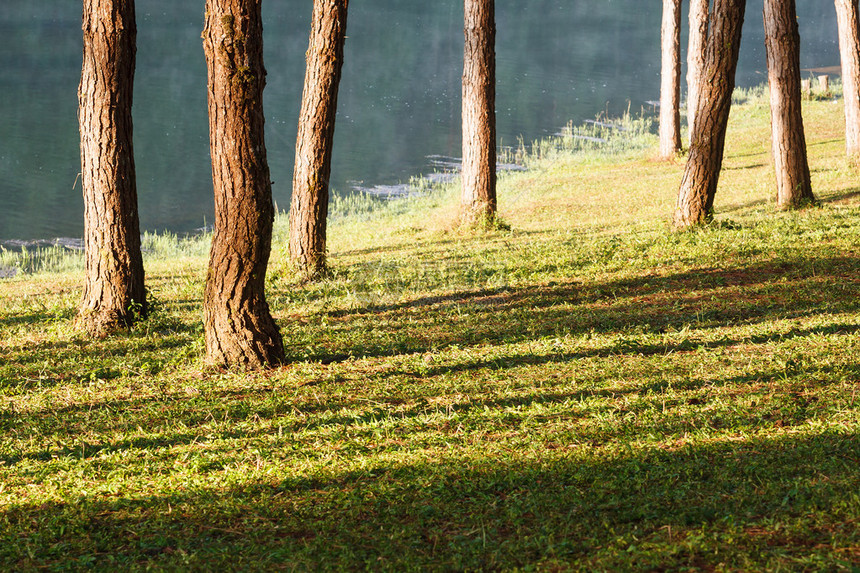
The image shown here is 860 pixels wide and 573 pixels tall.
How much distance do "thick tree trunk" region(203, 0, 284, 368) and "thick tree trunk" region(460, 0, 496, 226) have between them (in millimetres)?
8147

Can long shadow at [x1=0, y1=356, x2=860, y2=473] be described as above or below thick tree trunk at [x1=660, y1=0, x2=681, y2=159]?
below

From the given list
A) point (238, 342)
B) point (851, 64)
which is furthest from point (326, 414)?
point (851, 64)

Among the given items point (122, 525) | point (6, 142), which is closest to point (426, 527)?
point (122, 525)

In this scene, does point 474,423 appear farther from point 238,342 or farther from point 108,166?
point 108,166

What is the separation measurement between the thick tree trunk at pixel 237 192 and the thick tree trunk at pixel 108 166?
2222 mm

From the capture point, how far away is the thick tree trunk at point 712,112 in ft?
40.1

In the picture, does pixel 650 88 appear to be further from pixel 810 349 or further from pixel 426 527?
pixel 426 527

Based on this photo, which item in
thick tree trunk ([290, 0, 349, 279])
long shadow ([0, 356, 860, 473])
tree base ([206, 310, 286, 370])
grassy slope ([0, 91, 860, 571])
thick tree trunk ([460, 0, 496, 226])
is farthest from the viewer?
thick tree trunk ([460, 0, 496, 226])

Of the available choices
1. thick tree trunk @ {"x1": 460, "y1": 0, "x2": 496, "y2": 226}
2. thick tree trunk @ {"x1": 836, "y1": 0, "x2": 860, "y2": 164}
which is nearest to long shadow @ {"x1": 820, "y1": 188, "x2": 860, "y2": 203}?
thick tree trunk @ {"x1": 836, "y1": 0, "x2": 860, "y2": 164}

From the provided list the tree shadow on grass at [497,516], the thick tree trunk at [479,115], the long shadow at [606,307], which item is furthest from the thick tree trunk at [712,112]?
the tree shadow on grass at [497,516]

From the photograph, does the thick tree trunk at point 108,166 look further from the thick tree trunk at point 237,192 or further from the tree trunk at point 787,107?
the tree trunk at point 787,107

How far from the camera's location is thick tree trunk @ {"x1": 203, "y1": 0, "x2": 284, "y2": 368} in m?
6.61

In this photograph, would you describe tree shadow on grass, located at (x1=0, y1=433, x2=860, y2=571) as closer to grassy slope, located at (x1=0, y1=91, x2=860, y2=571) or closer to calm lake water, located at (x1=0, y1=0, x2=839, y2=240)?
grassy slope, located at (x1=0, y1=91, x2=860, y2=571)

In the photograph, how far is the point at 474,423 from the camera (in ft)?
17.2
